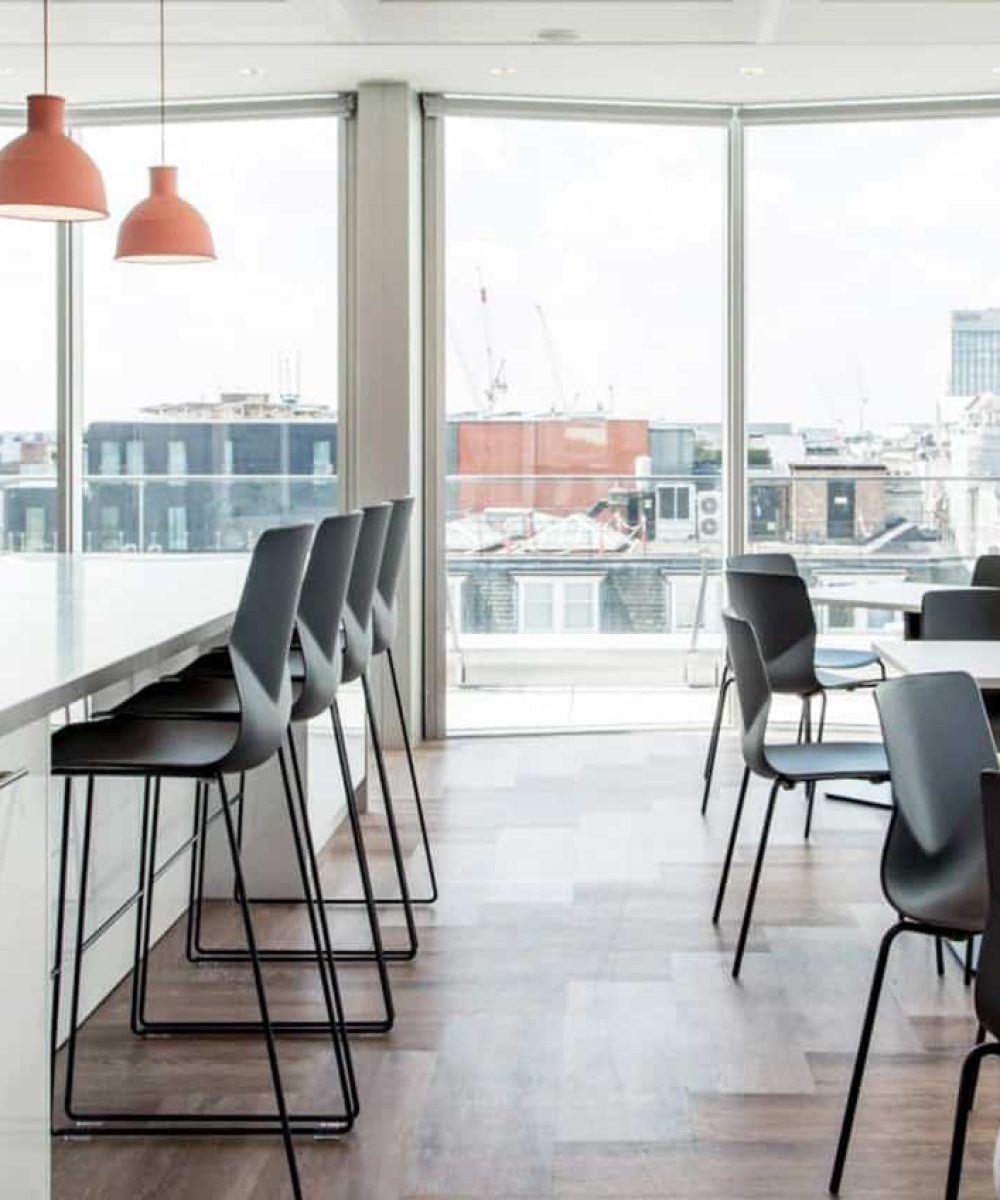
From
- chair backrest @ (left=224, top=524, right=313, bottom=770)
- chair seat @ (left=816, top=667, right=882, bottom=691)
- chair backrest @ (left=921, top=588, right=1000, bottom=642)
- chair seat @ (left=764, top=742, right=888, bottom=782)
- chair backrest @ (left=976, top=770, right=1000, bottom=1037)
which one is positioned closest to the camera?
chair backrest @ (left=976, top=770, right=1000, bottom=1037)

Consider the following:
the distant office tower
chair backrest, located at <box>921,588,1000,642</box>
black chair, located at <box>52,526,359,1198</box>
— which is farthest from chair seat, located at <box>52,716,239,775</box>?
the distant office tower

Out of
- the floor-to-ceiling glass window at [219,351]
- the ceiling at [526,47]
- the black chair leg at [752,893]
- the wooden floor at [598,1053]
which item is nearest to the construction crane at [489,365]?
the floor-to-ceiling glass window at [219,351]

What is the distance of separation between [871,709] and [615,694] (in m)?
1.25

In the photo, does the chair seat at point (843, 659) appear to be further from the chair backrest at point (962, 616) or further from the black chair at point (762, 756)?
the black chair at point (762, 756)

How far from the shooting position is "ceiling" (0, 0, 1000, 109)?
251 inches

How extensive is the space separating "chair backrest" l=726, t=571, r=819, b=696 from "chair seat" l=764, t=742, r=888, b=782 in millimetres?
1179

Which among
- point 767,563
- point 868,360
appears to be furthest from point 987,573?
point 868,360

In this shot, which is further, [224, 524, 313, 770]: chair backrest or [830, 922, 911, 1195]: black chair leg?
[224, 524, 313, 770]: chair backrest

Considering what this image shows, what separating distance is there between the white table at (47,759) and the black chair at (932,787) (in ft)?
4.29

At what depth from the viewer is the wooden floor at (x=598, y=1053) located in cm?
313

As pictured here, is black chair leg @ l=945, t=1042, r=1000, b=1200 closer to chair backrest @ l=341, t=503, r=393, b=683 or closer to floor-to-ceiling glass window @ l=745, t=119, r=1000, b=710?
chair backrest @ l=341, t=503, r=393, b=683

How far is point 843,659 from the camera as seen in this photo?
21.7 feet

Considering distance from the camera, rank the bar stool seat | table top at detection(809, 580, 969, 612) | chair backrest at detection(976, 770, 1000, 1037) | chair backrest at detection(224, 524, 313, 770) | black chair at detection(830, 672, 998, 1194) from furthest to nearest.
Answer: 1. table top at detection(809, 580, 969, 612)
2. the bar stool seat
3. chair backrest at detection(224, 524, 313, 770)
4. black chair at detection(830, 672, 998, 1194)
5. chair backrest at detection(976, 770, 1000, 1037)

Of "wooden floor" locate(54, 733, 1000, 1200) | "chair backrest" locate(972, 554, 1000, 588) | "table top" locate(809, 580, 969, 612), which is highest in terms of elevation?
"chair backrest" locate(972, 554, 1000, 588)
